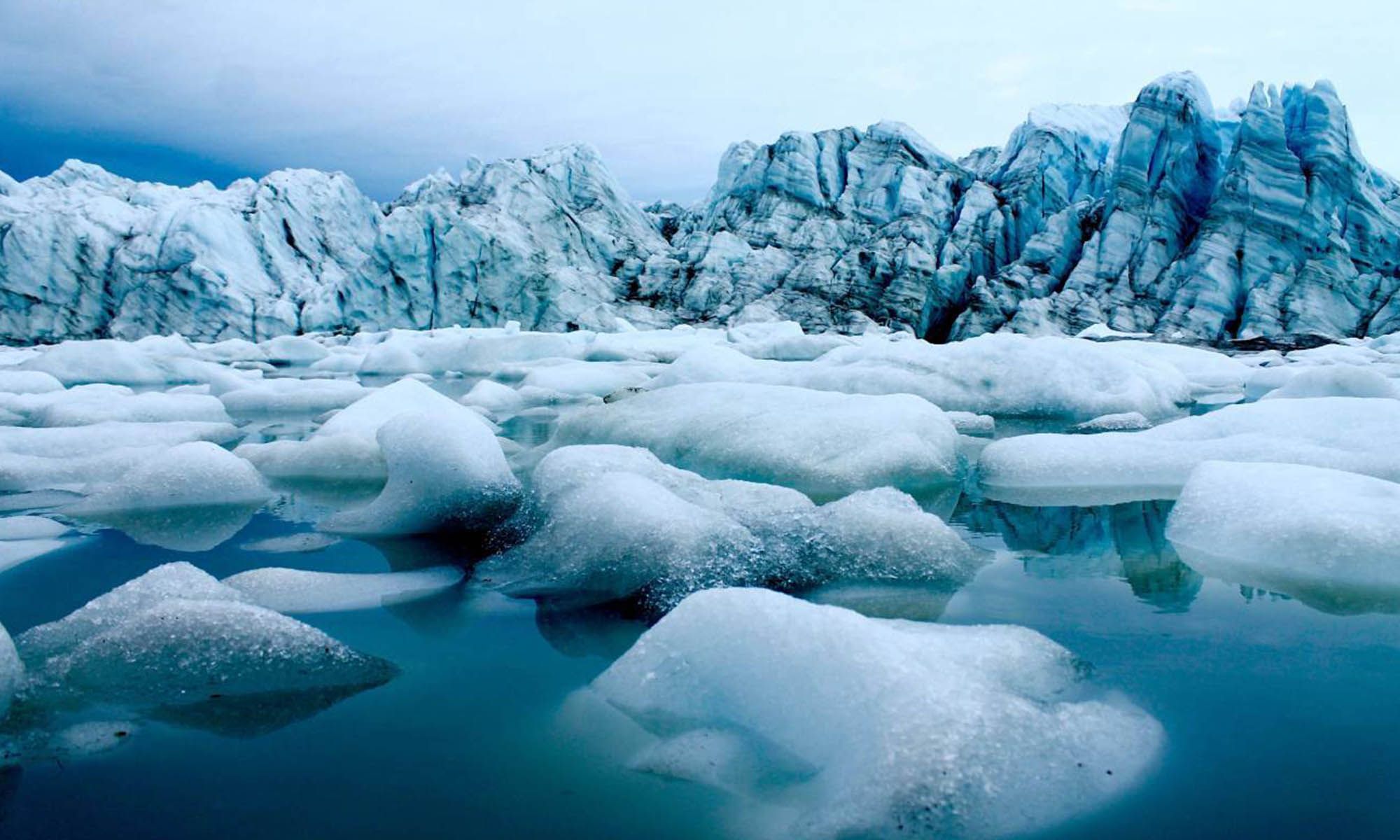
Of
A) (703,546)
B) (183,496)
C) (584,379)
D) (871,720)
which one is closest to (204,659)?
(703,546)

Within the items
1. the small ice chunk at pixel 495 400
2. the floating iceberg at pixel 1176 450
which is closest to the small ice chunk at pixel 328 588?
the floating iceberg at pixel 1176 450

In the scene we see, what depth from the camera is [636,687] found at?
1.61m

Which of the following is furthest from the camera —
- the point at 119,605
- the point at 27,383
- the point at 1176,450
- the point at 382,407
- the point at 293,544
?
the point at 27,383

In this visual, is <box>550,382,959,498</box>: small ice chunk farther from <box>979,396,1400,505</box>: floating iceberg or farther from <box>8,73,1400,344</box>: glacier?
<box>8,73,1400,344</box>: glacier

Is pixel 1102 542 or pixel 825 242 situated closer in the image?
pixel 1102 542

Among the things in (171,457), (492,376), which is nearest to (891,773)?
(171,457)

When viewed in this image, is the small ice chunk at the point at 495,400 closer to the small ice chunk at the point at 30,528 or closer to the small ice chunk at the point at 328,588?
the small ice chunk at the point at 30,528

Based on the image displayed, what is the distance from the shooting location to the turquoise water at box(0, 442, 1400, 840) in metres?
1.27

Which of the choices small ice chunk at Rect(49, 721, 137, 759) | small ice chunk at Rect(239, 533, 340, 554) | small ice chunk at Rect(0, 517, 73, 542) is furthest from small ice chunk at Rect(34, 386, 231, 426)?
small ice chunk at Rect(49, 721, 137, 759)

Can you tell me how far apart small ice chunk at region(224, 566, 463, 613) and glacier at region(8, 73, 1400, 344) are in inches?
764

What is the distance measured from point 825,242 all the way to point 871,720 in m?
29.8

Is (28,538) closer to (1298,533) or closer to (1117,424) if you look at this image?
(1298,533)

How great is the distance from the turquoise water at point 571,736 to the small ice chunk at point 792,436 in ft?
4.11

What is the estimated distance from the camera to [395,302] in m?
27.2
